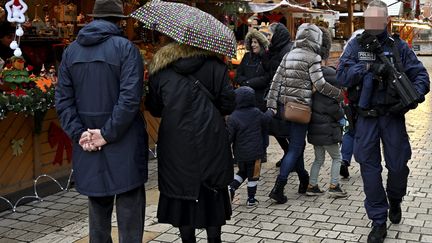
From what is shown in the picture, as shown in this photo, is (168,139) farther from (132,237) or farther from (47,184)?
(47,184)

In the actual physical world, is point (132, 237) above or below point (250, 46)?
below

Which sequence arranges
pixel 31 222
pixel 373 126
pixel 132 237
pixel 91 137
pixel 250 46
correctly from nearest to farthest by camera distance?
A: 1. pixel 91 137
2. pixel 132 237
3. pixel 373 126
4. pixel 31 222
5. pixel 250 46

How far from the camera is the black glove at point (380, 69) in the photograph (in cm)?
457

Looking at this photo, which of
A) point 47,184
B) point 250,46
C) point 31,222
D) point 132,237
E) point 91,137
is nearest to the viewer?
point 91,137

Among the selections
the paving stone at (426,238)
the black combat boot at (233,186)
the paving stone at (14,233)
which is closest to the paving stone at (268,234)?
the black combat boot at (233,186)

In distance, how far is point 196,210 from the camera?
380 cm

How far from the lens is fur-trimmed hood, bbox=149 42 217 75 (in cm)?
374

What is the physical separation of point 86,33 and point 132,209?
3.98 feet

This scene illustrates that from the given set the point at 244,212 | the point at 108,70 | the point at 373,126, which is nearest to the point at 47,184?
the point at 244,212

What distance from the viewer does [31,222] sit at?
5594mm

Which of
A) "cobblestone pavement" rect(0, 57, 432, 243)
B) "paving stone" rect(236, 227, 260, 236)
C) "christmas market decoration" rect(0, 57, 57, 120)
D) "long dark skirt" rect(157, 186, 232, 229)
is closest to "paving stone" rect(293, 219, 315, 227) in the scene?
"cobblestone pavement" rect(0, 57, 432, 243)

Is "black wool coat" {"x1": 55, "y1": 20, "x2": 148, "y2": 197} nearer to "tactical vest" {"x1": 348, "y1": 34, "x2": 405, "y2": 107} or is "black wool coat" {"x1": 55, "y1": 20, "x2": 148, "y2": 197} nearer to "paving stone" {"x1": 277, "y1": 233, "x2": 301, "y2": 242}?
"paving stone" {"x1": 277, "y1": 233, "x2": 301, "y2": 242}

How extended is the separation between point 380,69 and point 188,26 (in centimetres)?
179

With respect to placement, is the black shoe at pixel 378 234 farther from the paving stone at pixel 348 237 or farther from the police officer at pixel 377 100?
the paving stone at pixel 348 237
